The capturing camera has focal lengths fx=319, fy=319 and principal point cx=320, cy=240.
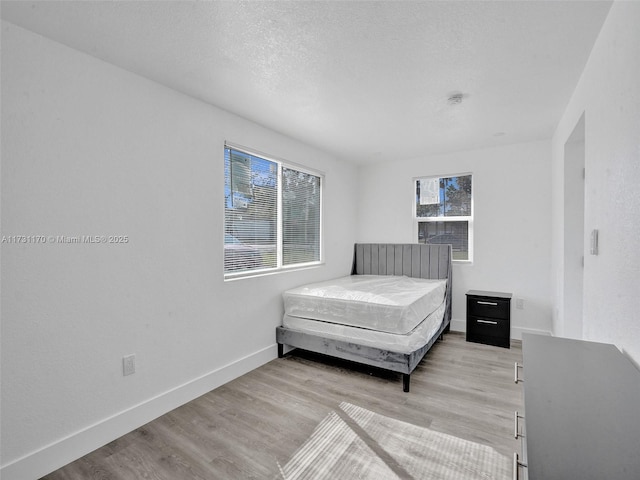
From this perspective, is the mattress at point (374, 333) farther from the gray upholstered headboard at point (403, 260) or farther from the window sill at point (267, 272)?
Answer: the gray upholstered headboard at point (403, 260)

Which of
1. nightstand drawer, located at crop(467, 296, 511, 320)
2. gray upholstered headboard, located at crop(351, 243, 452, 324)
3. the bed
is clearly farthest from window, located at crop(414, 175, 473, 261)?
nightstand drawer, located at crop(467, 296, 511, 320)

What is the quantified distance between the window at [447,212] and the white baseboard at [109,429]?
124 inches

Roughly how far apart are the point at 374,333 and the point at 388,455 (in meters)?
1.05

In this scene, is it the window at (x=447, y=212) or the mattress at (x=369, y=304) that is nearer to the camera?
the mattress at (x=369, y=304)

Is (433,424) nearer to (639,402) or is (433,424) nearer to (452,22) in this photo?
(639,402)

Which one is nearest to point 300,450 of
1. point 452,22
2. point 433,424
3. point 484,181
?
point 433,424

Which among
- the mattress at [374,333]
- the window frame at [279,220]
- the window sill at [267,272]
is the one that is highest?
the window frame at [279,220]

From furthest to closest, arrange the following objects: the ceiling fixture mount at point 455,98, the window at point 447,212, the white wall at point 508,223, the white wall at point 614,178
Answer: the window at point 447,212 < the white wall at point 508,223 < the ceiling fixture mount at point 455,98 < the white wall at point 614,178

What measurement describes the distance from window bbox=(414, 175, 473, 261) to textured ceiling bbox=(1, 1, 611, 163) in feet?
4.77

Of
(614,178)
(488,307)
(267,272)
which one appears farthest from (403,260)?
(614,178)

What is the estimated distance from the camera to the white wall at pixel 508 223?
3875 millimetres

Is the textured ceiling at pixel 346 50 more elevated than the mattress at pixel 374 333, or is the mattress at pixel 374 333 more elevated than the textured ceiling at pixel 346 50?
the textured ceiling at pixel 346 50

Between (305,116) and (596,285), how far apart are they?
2.54m

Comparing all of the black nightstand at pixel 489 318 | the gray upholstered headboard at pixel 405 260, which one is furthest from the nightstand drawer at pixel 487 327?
the gray upholstered headboard at pixel 405 260
